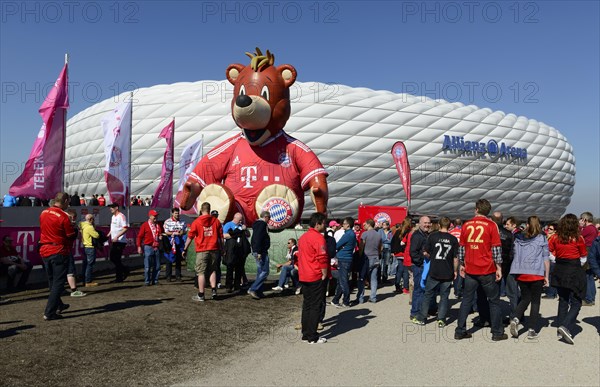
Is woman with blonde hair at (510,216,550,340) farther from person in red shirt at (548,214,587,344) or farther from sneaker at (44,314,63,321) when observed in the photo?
sneaker at (44,314,63,321)

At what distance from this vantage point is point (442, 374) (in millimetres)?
4391

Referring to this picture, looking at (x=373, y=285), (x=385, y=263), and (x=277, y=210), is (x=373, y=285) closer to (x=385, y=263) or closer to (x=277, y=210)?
(x=277, y=210)

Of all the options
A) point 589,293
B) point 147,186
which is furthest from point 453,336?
point 147,186

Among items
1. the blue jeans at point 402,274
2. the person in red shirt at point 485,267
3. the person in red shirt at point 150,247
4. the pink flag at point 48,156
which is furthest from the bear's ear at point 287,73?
the person in red shirt at point 485,267

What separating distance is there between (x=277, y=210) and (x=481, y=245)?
5529 millimetres

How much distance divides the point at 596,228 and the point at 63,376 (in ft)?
29.9

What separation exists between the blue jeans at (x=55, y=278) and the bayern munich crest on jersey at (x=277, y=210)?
16.1 feet

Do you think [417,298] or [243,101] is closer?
[417,298]

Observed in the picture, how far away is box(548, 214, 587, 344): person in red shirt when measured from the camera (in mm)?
5797

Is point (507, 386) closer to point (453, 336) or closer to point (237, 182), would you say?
point (453, 336)

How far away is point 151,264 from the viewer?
9.52 meters

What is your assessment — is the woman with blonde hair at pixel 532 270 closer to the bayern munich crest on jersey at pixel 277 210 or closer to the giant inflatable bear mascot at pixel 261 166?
the giant inflatable bear mascot at pixel 261 166

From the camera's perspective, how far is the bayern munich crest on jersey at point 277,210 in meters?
10.6

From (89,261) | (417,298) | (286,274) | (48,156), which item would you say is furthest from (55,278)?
(417,298)
